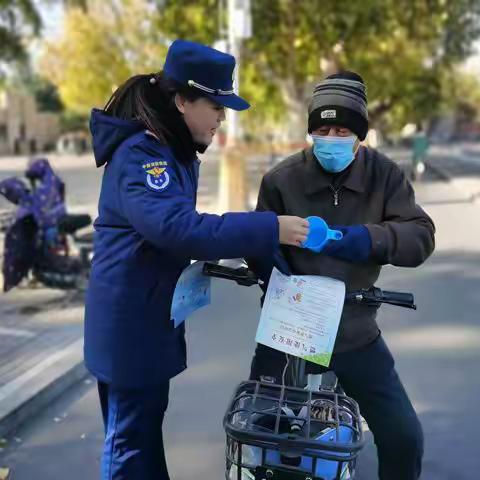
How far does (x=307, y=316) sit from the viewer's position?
7.12ft

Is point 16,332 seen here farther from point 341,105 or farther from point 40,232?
point 341,105

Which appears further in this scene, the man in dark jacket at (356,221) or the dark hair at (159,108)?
the man in dark jacket at (356,221)

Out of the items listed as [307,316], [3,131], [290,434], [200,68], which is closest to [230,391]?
[307,316]

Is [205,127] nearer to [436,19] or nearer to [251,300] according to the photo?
[251,300]

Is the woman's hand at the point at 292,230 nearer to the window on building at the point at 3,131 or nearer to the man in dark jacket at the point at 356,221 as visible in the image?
the man in dark jacket at the point at 356,221

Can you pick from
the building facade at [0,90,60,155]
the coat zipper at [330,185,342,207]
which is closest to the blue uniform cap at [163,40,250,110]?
the coat zipper at [330,185,342,207]

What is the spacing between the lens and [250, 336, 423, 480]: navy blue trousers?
7.91 ft

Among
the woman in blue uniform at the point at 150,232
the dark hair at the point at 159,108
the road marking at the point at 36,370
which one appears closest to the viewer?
the woman in blue uniform at the point at 150,232

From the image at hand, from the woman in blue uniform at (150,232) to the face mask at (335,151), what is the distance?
1.02 ft

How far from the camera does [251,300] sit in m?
6.91

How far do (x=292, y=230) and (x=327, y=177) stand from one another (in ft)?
1.52

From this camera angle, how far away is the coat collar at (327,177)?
7.88 feet

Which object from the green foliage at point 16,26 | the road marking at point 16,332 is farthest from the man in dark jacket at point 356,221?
the green foliage at point 16,26

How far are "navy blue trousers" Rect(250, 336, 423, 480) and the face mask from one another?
0.62 m
